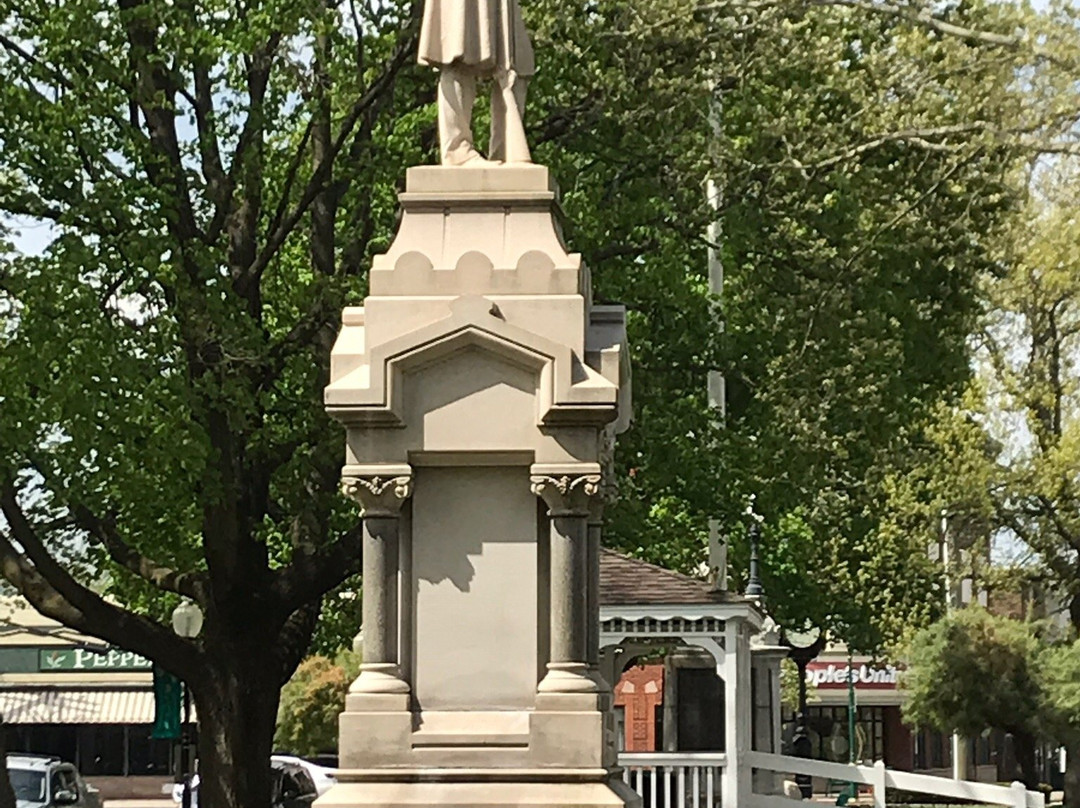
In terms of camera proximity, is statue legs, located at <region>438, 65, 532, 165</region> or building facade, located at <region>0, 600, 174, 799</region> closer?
statue legs, located at <region>438, 65, 532, 165</region>

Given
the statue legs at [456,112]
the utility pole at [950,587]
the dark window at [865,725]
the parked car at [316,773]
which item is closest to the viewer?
the statue legs at [456,112]

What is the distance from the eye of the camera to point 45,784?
113 ft

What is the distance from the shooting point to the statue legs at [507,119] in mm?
15195

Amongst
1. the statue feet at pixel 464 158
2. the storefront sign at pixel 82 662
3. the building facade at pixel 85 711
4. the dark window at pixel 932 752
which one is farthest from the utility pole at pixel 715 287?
the dark window at pixel 932 752

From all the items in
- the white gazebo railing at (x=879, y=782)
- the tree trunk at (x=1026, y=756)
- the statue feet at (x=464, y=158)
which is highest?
the statue feet at (x=464, y=158)

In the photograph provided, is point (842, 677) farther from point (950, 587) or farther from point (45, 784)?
point (45, 784)

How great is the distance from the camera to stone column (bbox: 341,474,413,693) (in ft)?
45.4

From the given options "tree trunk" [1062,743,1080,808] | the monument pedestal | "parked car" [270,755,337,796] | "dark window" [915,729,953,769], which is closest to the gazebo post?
the monument pedestal

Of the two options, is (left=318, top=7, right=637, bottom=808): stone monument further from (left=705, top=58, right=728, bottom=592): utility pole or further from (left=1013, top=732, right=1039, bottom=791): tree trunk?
(left=1013, top=732, right=1039, bottom=791): tree trunk

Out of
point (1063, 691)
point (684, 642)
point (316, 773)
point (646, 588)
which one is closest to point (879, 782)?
point (684, 642)

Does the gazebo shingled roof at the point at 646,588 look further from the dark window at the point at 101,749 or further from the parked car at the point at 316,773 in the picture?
the dark window at the point at 101,749

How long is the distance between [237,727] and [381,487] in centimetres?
1188

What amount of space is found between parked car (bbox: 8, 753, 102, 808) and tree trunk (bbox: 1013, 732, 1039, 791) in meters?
19.3

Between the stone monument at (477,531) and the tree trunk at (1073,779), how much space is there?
29.7 meters
